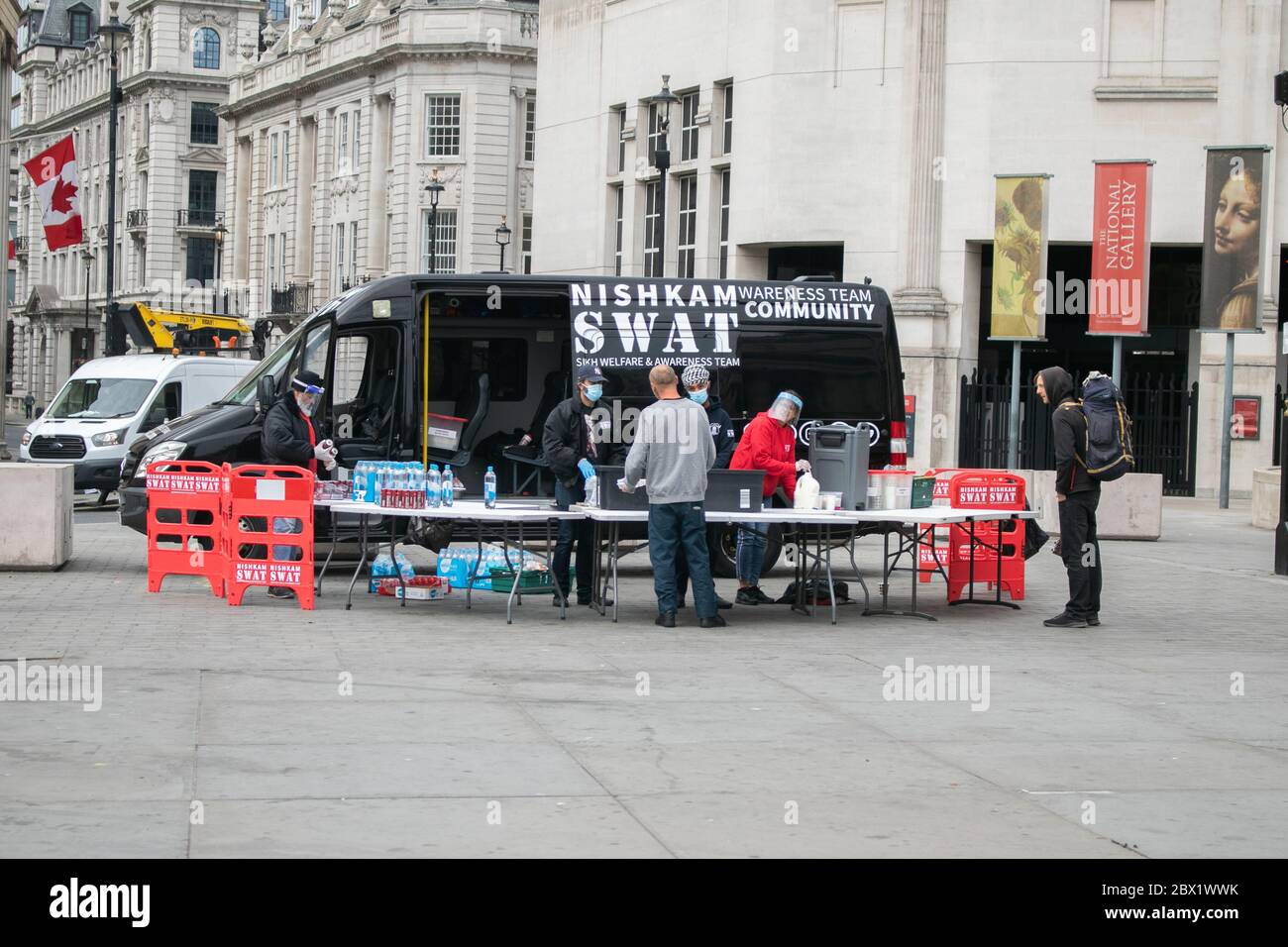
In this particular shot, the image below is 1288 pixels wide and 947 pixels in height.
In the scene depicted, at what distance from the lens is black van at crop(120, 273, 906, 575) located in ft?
58.0

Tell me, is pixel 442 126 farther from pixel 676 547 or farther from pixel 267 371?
pixel 676 547

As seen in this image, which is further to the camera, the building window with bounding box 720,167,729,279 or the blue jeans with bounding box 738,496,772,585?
the building window with bounding box 720,167,729,279

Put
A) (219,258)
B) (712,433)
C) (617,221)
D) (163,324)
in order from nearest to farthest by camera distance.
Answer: (712,433) < (163,324) < (617,221) < (219,258)

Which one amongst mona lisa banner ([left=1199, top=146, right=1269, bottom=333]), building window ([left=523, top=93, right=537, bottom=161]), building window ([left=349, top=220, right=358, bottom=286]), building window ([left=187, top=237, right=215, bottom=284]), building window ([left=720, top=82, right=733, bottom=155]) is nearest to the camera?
mona lisa banner ([left=1199, top=146, right=1269, bottom=333])

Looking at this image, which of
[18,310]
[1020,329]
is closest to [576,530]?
[1020,329]

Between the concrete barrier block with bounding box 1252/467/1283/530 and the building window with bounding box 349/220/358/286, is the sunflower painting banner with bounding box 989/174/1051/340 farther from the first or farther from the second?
the building window with bounding box 349/220/358/286

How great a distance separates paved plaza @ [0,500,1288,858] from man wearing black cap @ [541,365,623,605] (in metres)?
0.47

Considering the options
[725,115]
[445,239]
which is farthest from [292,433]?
[445,239]

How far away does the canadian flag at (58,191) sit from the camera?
3331cm

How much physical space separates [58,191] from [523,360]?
18173 millimetres

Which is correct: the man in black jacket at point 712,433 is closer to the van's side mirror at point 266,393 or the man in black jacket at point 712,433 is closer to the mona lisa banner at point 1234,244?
the van's side mirror at point 266,393

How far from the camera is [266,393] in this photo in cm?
1691

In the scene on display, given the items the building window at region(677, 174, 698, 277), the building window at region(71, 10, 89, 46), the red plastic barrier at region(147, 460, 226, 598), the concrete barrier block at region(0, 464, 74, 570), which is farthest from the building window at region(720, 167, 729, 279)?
the building window at region(71, 10, 89, 46)
